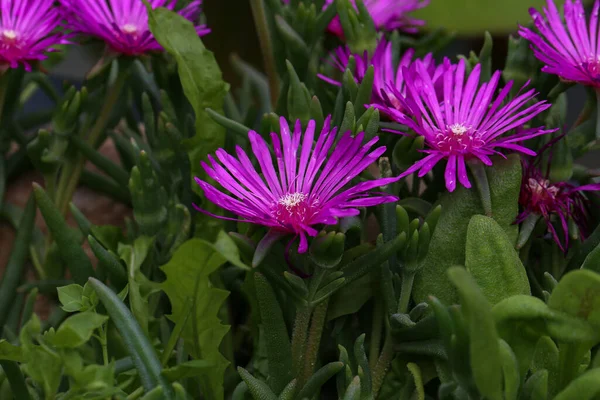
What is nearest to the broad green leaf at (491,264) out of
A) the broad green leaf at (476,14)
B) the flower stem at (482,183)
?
the flower stem at (482,183)

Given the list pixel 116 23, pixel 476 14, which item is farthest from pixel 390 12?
pixel 476 14

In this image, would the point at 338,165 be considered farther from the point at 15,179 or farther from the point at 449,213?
the point at 15,179

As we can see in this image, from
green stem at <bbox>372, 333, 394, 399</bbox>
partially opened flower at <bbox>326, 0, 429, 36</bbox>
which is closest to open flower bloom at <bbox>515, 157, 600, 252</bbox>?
green stem at <bbox>372, 333, 394, 399</bbox>

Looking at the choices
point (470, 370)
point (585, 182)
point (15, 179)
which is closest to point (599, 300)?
point (470, 370)

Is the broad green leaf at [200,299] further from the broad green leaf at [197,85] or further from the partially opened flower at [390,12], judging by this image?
the partially opened flower at [390,12]

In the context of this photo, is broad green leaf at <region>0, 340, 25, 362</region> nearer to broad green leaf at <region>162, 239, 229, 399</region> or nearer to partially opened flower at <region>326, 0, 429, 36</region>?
broad green leaf at <region>162, 239, 229, 399</region>
